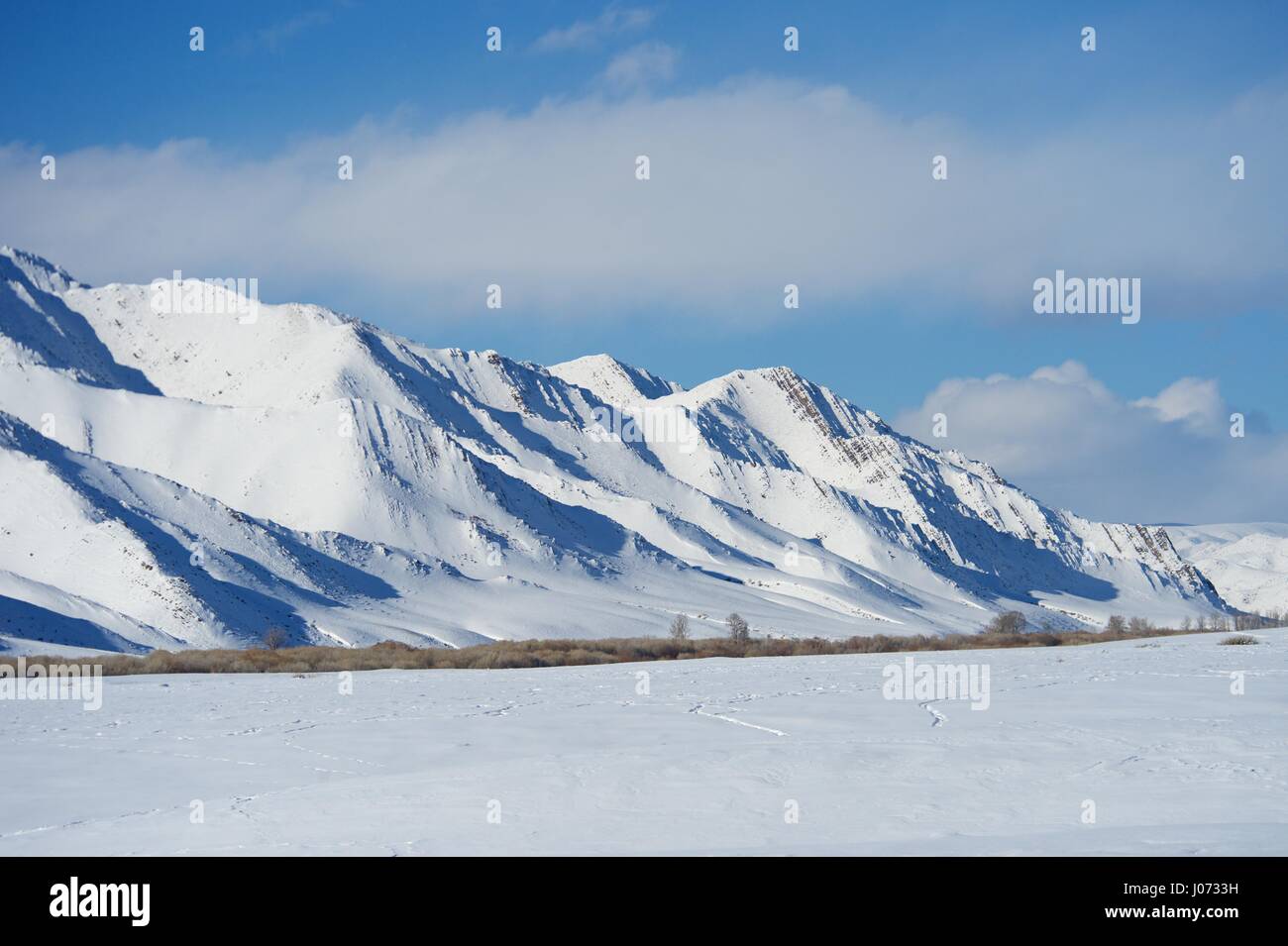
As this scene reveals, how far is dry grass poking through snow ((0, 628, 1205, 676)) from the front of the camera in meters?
32.2

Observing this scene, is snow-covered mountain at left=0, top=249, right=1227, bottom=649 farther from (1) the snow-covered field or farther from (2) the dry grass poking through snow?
(1) the snow-covered field

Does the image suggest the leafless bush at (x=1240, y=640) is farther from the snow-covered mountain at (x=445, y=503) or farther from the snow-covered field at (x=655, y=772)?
the snow-covered mountain at (x=445, y=503)

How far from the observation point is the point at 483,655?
3622cm

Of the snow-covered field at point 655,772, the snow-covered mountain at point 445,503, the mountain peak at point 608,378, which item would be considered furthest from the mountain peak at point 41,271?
the snow-covered field at point 655,772

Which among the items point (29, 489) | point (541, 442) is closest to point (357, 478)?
point (29, 489)

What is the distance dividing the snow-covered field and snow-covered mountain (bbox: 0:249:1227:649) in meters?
35.7

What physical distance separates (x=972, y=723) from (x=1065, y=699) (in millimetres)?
3936

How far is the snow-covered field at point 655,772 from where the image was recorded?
35.4 ft

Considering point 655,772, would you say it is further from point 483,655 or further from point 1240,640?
point 1240,640

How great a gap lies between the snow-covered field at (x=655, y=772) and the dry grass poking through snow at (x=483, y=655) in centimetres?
853

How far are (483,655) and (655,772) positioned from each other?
75.7ft

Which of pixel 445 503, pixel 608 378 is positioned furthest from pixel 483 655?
pixel 608 378

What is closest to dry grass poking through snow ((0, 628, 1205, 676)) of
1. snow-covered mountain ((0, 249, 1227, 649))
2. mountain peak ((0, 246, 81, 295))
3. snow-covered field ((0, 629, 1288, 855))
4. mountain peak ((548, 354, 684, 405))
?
snow-covered field ((0, 629, 1288, 855))

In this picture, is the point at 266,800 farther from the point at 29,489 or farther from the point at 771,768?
the point at 29,489
